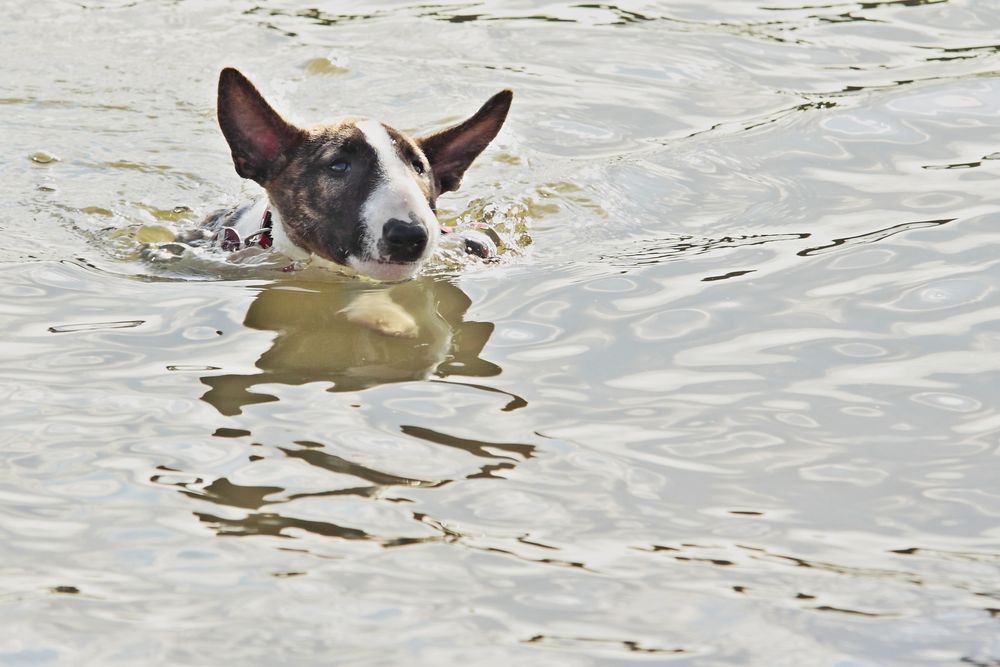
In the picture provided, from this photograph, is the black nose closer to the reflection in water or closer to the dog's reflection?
the dog's reflection

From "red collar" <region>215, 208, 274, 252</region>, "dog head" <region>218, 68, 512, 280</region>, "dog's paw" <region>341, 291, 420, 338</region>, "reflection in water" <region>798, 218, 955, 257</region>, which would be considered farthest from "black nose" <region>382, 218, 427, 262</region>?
Answer: "reflection in water" <region>798, 218, 955, 257</region>

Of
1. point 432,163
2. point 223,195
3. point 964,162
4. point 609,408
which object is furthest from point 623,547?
point 223,195

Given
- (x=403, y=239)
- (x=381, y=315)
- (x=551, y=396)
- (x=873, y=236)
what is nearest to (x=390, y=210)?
(x=403, y=239)

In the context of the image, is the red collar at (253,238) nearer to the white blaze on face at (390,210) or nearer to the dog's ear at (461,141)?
the white blaze on face at (390,210)

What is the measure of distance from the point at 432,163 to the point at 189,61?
3.88 m

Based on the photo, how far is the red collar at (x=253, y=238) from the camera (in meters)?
6.28

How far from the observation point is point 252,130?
245 inches

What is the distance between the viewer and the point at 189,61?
9781 mm

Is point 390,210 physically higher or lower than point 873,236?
higher

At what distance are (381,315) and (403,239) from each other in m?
0.31

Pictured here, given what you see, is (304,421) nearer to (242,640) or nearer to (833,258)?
(242,640)

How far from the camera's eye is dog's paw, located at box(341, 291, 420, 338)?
5367mm

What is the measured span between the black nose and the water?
28cm

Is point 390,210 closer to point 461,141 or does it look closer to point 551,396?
point 461,141
